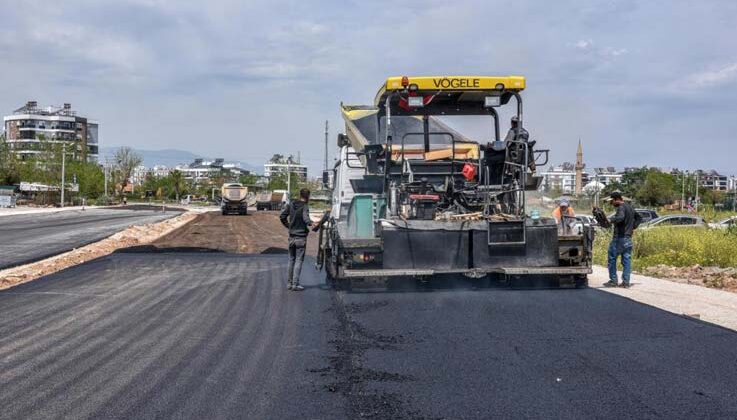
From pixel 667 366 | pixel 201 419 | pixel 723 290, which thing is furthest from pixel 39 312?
pixel 723 290

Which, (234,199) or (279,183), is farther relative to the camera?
(279,183)

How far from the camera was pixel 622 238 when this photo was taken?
12422 mm

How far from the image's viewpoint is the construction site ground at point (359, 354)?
540 centimetres

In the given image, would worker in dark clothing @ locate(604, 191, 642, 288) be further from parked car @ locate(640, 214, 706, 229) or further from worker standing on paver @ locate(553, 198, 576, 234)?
parked car @ locate(640, 214, 706, 229)

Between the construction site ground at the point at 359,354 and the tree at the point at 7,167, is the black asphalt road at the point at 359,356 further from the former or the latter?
the tree at the point at 7,167

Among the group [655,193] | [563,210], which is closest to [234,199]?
[563,210]

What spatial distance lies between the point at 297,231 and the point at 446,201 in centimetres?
237

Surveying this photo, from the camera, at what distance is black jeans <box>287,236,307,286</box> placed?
38.4 feet

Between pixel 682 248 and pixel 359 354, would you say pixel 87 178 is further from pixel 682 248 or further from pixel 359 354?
pixel 359 354

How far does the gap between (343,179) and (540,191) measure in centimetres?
342

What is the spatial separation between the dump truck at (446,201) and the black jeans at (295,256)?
504 millimetres

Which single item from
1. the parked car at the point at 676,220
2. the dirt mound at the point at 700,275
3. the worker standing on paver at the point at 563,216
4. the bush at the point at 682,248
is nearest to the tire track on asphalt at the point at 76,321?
the worker standing on paver at the point at 563,216

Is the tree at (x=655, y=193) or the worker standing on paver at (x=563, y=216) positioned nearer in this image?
the worker standing on paver at (x=563, y=216)

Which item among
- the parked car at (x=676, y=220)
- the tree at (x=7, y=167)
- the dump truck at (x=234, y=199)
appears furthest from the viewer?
the tree at (x=7, y=167)
